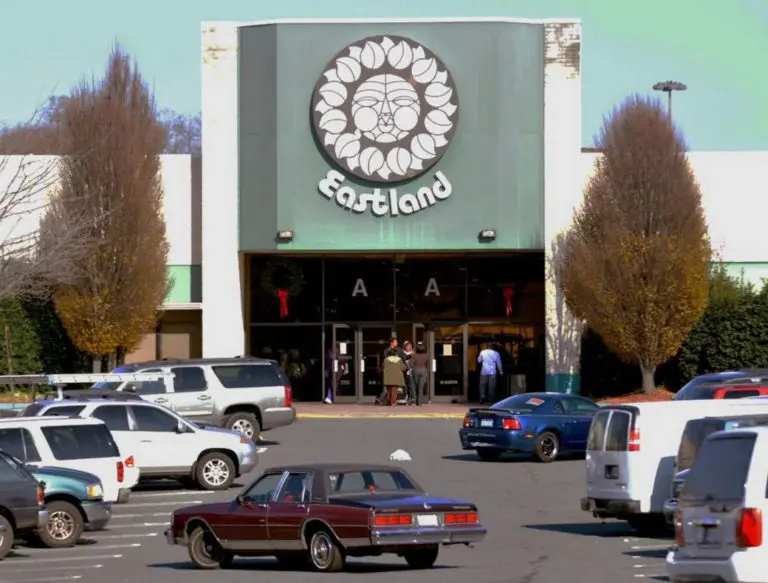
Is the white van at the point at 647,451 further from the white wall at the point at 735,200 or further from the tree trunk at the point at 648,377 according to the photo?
the white wall at the point at 735,200

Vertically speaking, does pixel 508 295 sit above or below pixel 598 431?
above

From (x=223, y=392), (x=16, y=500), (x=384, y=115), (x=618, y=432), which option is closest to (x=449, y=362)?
(x=384, y=115)

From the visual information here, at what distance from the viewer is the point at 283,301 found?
48.4 meters

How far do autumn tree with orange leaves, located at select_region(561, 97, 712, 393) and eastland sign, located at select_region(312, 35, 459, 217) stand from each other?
16.3 feet

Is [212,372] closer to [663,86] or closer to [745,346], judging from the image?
[745,346]

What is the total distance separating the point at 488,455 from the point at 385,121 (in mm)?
16346

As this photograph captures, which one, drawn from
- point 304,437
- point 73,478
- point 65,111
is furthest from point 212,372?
point 65,111

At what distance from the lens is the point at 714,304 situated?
4459 centimetres

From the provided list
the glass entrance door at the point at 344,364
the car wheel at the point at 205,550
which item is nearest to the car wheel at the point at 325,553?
the car wheel at the point at 205,550

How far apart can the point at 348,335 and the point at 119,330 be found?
7556 millimetres

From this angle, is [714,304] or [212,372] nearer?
[212,372]

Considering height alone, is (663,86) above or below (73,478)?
above

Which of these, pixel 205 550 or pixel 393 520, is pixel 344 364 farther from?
pixel 393 520

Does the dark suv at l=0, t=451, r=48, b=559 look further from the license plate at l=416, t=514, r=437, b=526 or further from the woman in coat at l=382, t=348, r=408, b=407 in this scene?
the woman in coat at l=382, t=348, r=408, b=407
